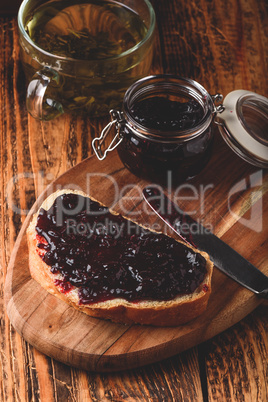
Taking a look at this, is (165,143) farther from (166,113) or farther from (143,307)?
(143,307)

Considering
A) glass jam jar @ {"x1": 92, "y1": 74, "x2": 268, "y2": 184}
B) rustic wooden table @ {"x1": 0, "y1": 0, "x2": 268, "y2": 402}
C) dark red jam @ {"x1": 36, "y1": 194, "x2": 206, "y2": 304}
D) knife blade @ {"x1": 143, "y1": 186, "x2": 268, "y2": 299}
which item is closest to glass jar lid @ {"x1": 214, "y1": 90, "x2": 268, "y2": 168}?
glass jam jar @ {"x1": 92, "y1": 74, "x2": 268, "y2": 184}

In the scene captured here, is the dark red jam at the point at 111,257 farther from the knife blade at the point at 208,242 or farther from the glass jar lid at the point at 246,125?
the glass jar lid at the point at 246,125

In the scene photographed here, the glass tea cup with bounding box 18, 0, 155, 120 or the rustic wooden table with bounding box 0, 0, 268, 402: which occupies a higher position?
the glass tea cup with bounding box 18, 0, 155, 120

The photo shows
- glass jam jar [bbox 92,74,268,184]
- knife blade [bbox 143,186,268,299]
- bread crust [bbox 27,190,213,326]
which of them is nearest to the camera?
bread crust [bbox 27,190,213,326]

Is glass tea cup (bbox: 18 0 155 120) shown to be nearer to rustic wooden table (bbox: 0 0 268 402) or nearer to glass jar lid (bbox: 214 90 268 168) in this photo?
rustic wooden table (bbox: 0 0 268 402)

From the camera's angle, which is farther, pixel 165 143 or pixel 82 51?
pixel 82 51

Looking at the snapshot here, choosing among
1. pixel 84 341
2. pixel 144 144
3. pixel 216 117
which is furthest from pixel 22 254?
pixel 216 117

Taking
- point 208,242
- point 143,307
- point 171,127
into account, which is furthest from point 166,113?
point 143,307
